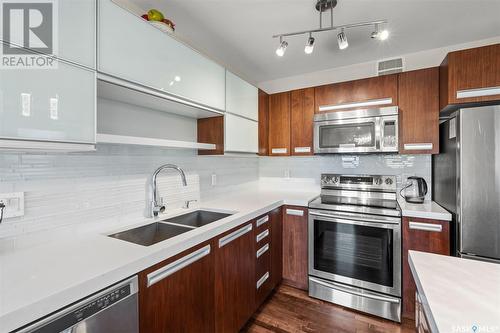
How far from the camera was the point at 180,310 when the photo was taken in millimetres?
1139

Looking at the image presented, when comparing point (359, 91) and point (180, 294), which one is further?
point (359, 91)

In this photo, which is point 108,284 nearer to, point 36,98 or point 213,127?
point 36,98

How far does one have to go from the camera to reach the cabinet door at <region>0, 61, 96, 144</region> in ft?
2.73

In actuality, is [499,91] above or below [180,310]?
above

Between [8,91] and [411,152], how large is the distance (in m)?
2.68

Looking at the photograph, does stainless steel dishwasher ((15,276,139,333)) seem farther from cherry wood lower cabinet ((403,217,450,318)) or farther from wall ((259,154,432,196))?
wall ((259,154,432,196))

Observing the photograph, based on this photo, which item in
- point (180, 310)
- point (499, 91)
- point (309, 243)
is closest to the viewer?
point (180, 310)

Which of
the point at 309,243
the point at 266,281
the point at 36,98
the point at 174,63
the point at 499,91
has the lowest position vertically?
the point at 266,281

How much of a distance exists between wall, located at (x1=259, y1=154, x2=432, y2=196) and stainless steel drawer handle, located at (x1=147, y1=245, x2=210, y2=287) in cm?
189

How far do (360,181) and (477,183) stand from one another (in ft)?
3.36

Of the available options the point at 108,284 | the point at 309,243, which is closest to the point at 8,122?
the point at 108,284

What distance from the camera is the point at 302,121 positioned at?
257cm

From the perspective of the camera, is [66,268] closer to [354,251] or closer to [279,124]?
[354,251]
